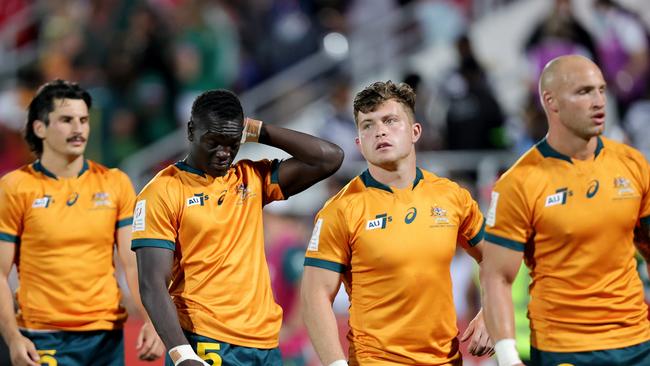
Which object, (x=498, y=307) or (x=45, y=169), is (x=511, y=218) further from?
(x=45, y=169)

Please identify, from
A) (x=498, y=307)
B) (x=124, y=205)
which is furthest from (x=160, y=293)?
(x=498, y=307)

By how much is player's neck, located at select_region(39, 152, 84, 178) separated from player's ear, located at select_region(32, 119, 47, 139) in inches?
4.8

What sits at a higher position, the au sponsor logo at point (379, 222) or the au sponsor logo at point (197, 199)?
the au sponsor logo at point (197, 199)

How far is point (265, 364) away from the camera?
6.21 meters

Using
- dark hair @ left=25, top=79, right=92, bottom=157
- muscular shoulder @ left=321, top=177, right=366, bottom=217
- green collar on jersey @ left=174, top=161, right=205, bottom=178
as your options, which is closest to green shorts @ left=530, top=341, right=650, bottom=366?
muscular shoulder @ left=321, top=177, right=366, bottom=217

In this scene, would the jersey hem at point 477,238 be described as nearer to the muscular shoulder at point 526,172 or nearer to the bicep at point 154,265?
the muscular shoulder at point 526,172

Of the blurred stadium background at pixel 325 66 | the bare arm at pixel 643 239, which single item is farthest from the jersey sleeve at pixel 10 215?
the bare arm at pixel 643 239

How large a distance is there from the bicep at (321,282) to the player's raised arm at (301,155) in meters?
0.75

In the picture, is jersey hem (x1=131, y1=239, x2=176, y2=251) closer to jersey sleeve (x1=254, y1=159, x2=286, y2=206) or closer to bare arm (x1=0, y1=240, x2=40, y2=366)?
jersey sleeve (x1=254, y1=159, x2=286, y2=206)

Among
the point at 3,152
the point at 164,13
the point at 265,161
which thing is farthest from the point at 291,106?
the point at 265,161

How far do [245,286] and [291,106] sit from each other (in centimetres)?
761

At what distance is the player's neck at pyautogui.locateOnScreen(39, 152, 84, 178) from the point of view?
7.32 meters

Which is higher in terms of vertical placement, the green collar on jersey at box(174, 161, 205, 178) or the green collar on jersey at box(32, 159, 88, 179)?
the green collar on jersey at box(32, 159, 88, 179)

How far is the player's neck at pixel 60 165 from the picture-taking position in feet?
24.0
